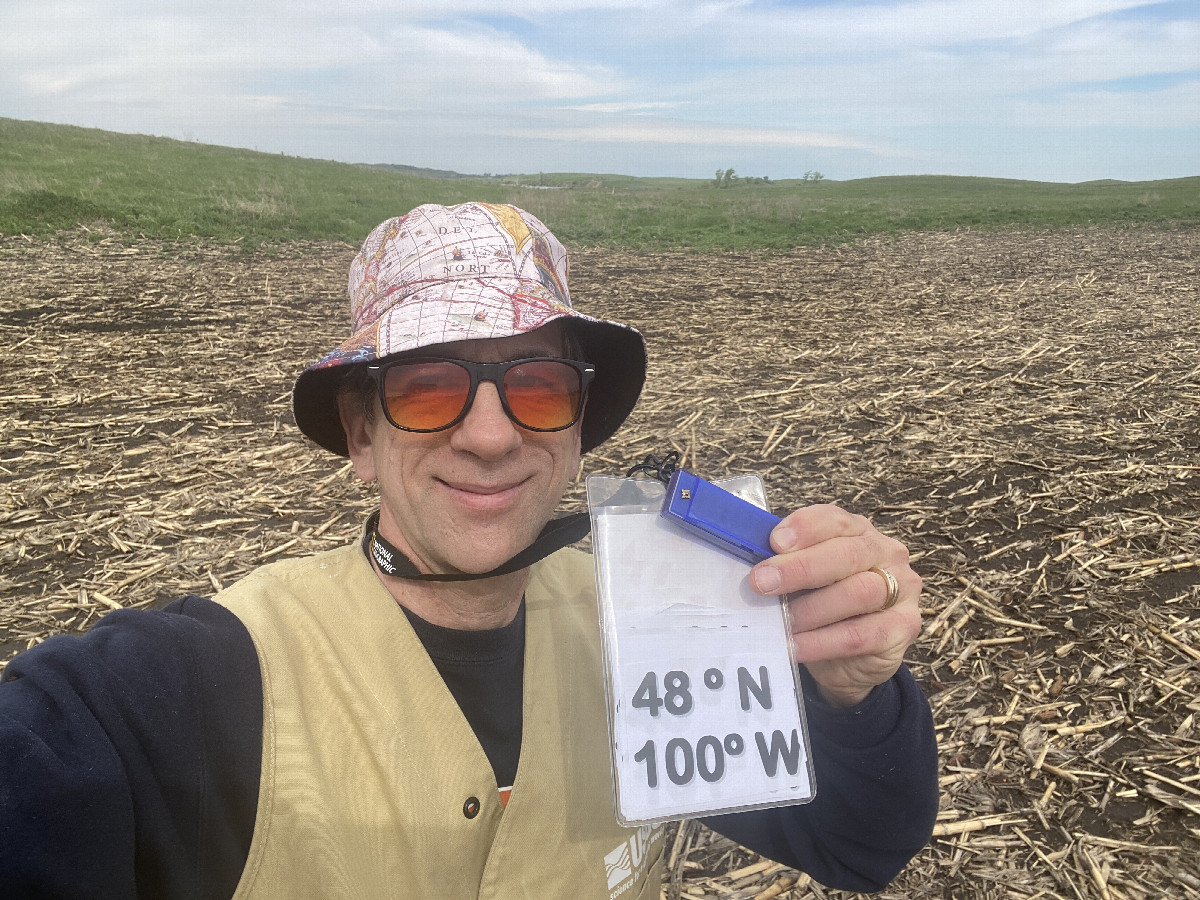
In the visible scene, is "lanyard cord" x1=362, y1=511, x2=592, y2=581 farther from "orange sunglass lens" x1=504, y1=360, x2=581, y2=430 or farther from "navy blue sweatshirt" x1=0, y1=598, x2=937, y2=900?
"navy blue sweatshirt" x1=0, y1=598, x2=937, y2=900

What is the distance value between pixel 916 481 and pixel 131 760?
18.3ft

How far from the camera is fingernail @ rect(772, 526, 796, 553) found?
137 cm

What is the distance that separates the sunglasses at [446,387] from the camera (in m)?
1.66

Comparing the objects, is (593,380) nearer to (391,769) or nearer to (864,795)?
(391,769)

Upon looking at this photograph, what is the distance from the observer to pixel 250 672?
1.35 meters

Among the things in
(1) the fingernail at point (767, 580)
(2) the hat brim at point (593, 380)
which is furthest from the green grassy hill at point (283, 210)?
(1) the fingernail at point (767, 580)

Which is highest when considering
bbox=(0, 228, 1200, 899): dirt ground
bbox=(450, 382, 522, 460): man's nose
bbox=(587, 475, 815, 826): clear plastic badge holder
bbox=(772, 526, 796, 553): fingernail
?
bbox=(450, 382, 522, 460): man's nose

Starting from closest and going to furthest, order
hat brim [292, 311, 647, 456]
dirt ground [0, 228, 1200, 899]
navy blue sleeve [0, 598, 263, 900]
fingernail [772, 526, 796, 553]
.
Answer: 1. navy blue sleeve [0, 598, 263, 900]
2. fingernail [772, 526, 796, 553]
3. hat brim [292, 311, 647, 456]
4. dirt ground [0, 228, 1200, 899]

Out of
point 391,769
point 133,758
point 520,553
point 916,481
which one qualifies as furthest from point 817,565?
point 916,481

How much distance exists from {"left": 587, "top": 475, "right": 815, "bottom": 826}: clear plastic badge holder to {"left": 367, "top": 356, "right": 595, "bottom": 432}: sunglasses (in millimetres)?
435

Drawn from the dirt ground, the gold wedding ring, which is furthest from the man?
the dirt ground

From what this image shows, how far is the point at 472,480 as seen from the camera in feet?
5.57

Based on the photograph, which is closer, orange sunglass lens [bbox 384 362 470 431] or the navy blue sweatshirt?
the navy blue sweatshirt

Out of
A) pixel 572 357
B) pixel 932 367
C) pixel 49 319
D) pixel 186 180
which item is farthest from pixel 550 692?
pixel 186 180
